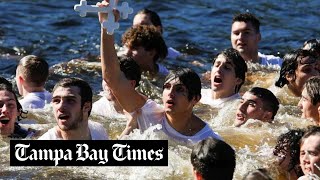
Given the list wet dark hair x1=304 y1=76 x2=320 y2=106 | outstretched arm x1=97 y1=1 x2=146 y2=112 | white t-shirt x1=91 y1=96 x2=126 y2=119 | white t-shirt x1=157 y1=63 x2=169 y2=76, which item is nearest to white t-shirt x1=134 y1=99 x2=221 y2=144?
outstretched arm x1=97 y1=1 x2=146 y2=112

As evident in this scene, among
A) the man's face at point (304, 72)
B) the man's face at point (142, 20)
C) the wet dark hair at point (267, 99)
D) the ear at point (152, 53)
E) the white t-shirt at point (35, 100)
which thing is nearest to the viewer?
the wet dark hair at point (267, 99)

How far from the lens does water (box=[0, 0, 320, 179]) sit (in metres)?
9.85

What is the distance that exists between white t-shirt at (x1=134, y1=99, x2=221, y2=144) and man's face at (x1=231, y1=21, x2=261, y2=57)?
16.4ft

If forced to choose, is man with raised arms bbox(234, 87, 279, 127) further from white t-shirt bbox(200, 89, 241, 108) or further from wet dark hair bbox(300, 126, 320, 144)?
wet dark hair bbox(300, 126, 320, 144)

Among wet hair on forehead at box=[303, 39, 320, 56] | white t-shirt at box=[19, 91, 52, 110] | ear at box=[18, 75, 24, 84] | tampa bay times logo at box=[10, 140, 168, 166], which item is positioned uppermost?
wet hair on forehead at box=[303, 39, 320, 56]

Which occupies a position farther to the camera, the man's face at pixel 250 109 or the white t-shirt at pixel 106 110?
the white t-shirt at pixel 106 110

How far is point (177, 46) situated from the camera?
57.2ft

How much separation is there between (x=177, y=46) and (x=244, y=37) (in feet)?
9.06

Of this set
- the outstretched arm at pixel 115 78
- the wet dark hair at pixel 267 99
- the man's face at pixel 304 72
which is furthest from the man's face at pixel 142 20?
the outstretched arm at pixel 115 78

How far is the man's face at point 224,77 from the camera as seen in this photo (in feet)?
40.7

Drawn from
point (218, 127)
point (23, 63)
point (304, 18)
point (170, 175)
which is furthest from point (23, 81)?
point (304, 18)

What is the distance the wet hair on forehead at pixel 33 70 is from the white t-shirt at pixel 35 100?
0.45ft

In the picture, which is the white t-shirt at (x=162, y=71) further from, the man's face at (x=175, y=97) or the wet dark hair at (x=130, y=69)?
the man's face at (x=175, y=97)

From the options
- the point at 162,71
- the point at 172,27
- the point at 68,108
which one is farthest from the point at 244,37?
the point at 68,108
